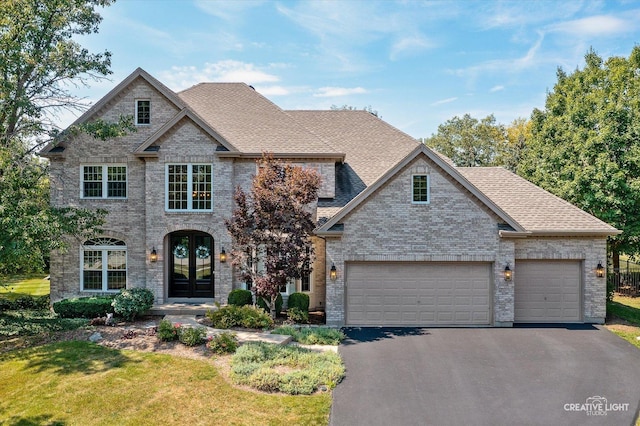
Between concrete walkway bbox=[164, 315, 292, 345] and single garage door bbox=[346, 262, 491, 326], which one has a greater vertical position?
single garage door bbox=[346, 262, 491, 326]

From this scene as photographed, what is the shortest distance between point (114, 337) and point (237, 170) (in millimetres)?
7684

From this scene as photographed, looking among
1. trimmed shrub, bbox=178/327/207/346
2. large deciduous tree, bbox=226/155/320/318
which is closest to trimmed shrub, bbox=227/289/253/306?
large deciduous tree, bbox=226/155/320/318

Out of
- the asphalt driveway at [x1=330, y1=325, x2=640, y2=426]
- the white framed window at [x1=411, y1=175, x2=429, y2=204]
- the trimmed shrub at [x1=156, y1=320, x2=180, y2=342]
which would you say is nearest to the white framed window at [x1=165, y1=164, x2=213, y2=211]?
the trimmed shrub at [x1=156, y1=320, x2=180, y2=342]

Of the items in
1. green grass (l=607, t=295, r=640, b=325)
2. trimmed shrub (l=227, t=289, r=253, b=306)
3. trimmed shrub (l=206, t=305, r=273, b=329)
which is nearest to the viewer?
trimmed shrub (l=206, t=305, r=273, b=329)

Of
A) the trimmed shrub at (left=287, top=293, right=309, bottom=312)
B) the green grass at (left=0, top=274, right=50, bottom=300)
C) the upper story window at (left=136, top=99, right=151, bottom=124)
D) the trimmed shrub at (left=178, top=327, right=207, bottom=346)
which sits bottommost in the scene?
the green grass at (left=0, top=274, right=50, bottom=300)

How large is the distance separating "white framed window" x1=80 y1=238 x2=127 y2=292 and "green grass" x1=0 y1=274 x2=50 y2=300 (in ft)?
23.6

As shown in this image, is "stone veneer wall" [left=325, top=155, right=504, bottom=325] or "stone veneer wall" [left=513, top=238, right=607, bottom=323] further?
"stone veneer wall" [left=513, top=238, right=607, bottom=323]

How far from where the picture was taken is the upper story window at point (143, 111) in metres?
16.3

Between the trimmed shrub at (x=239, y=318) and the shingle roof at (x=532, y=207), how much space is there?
1022cm

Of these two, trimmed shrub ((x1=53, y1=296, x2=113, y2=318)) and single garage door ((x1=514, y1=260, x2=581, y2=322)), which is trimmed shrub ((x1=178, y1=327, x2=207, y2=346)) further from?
single garage door ((x1=514, y1=260, x2=581, y2=322))

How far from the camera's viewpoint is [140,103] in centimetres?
1633

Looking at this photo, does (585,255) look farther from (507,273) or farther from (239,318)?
(239,318)

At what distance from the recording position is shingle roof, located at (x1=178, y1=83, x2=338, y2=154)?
1622cm

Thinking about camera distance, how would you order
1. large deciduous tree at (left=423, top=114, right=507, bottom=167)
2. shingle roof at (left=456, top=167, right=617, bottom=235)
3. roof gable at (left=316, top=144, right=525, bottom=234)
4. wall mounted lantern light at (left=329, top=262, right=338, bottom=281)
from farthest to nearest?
large deciduous tree at (left=423, top=114, right=507, bottom=167) < shingle roof at (left=456, top=167, right=617, bottom=235) < wall mounted lantern light at (left=329, top=262, right=338, bottom=281) < roof gable at (left=316, top=144, right=525, bottom=234)
